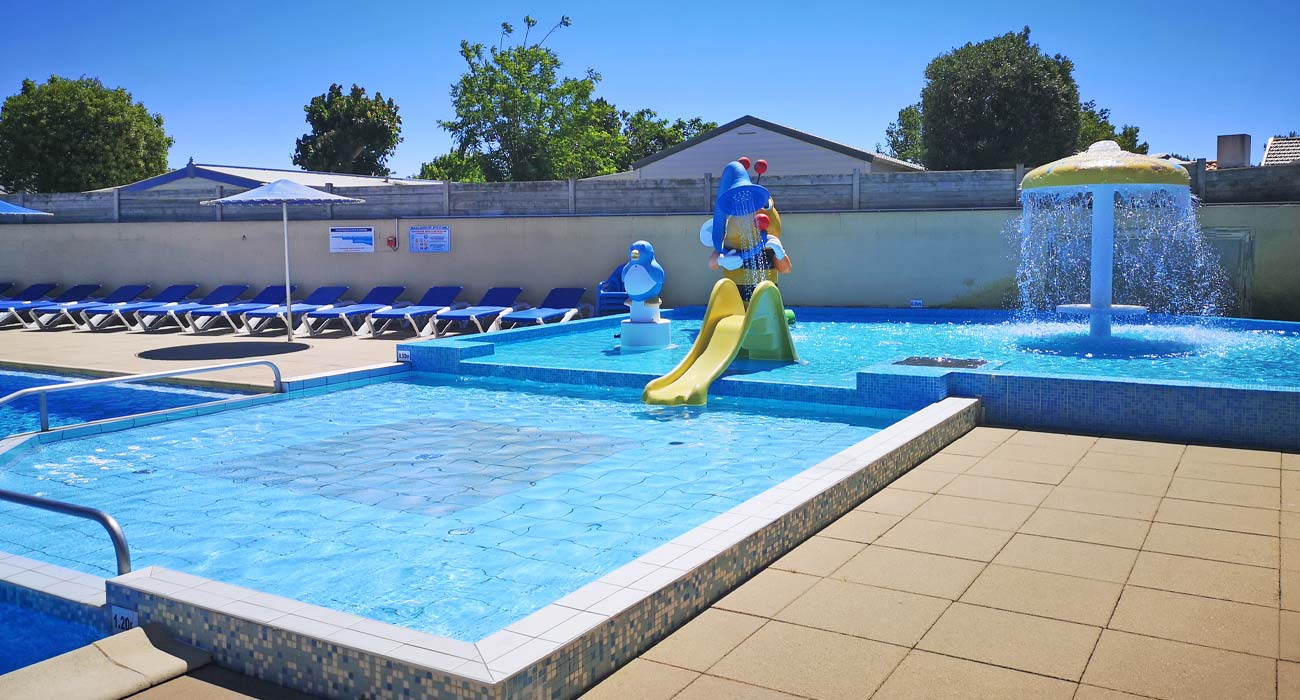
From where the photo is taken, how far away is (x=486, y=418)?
7957 millimetres

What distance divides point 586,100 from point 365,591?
36.4 m

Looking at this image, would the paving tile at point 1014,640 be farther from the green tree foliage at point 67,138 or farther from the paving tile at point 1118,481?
the green tree foliage at point 67,138

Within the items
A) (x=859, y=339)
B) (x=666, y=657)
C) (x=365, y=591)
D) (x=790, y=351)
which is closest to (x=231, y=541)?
(x=365, y=591)

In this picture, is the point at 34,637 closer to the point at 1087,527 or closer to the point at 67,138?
the point at 1087,527

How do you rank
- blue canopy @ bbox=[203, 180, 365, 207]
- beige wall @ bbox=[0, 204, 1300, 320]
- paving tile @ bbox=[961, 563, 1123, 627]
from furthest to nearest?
beige wall @ bbox=[0, 204, 1300, 320] < blue canopy @ bbox=[203, 180, 365, 207] < paving tile @ bbox=[961, 563, 1123, 627]

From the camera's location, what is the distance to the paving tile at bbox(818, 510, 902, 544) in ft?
14.2

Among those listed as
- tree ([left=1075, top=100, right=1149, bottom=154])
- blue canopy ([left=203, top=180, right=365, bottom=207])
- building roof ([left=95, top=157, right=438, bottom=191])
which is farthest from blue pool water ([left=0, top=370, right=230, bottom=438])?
tree ([left=1075, top=100, right=1149, bottom=154])

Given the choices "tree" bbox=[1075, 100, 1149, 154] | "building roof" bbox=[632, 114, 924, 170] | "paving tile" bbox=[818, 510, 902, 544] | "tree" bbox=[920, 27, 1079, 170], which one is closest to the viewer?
"paving tile" bbox=[818, 510, 902, 544]

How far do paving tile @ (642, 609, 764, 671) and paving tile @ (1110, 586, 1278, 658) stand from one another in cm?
129

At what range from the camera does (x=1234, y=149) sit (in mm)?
22859

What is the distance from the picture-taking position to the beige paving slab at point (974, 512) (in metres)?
4.50

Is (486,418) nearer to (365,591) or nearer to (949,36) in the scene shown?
(365,591)

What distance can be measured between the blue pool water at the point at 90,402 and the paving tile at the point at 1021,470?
6756mm

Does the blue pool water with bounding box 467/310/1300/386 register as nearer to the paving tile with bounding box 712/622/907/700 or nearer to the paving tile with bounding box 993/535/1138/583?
the paving tile with bounding box 993/535/1138/583
